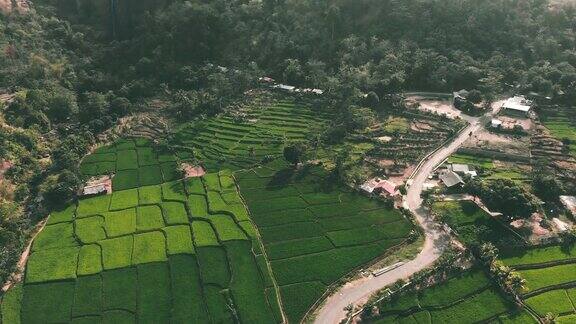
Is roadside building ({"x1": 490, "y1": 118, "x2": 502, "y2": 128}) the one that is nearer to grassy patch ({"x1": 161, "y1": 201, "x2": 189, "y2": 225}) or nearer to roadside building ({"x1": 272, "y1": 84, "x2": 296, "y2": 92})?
roadside building ({"x1": 272, "y1": 84, "x2": 296, "y2": 92})

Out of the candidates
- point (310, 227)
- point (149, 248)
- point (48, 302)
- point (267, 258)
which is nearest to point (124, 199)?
point (149, 248)

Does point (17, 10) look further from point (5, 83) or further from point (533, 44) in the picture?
point (533, 44)

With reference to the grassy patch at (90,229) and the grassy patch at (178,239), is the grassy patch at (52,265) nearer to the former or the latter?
the grassy patch at (90,229)

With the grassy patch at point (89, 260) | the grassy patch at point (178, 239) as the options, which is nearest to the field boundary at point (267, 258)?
the grassy patch at point (178, 239)

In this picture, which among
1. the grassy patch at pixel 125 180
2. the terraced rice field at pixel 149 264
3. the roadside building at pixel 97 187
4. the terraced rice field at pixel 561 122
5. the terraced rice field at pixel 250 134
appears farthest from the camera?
the terraced rice field at pixel 561 122

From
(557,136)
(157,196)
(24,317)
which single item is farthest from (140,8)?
(557,136)

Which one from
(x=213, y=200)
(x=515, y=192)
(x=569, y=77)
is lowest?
(x=213, y=200)
